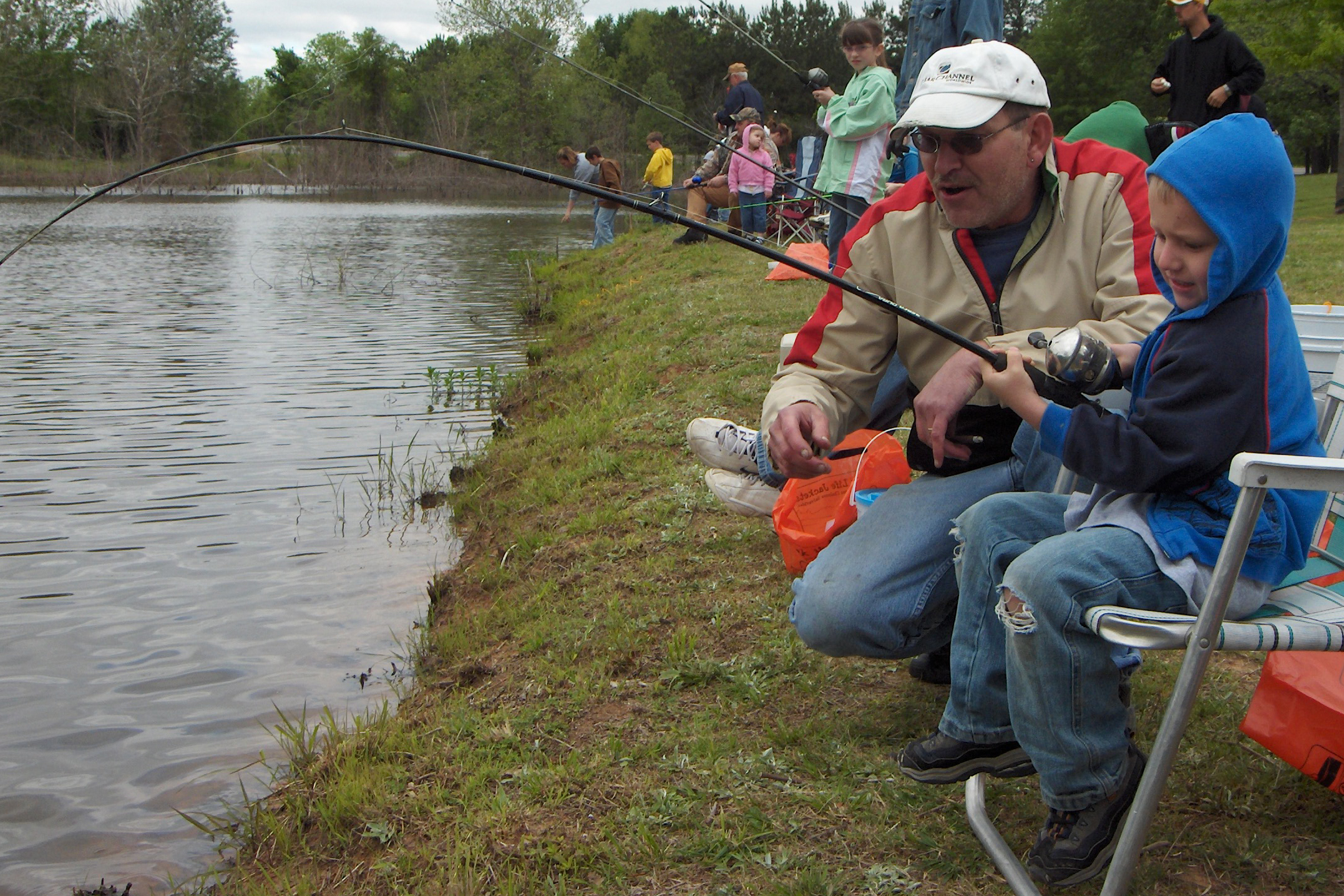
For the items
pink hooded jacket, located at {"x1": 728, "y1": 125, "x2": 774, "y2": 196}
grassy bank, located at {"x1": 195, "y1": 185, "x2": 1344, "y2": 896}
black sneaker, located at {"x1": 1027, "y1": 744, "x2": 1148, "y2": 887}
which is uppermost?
pink hooded jacket, located at {"x1": 728, "y1": 125, "x2": 774, "y2": 196}

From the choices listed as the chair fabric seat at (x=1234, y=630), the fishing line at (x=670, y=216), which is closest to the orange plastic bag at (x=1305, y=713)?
the chair fabric seat at (x=1234, y=630)

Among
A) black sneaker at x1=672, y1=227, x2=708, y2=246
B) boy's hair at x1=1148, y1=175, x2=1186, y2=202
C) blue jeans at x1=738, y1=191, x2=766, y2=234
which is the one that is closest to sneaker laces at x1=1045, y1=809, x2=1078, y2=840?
boy's hair at x1=1148, y1=175, x2=1186, y2=202

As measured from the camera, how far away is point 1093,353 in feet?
6.70

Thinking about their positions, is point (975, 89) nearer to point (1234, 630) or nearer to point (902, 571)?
point (902, 571)

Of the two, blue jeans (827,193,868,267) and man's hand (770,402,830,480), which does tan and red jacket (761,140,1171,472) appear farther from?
blue jeans (827,193,868,267)

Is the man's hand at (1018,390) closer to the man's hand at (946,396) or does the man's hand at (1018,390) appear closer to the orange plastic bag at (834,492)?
the man's hand at (946,396)

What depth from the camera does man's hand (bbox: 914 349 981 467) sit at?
7.54 ft

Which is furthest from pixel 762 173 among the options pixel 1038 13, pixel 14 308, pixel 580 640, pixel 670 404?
pixel 1038 13

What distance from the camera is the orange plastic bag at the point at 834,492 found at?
296 centimetres

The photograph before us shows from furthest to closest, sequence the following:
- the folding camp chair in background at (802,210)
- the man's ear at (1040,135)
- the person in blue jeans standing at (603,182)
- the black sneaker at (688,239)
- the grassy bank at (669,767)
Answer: the black sneaker at (688,239) → the person in blue jeans standing at (603,182) → the folding camp chair in background at (802,210) → the man's ear at (1040,135) → the grassy bank at (669,767)

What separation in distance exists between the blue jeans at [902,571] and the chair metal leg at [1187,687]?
73 centimetres

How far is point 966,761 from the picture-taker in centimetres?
224

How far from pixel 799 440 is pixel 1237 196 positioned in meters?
0.95

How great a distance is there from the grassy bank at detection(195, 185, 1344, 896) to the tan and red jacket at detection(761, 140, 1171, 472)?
0.72 metres
